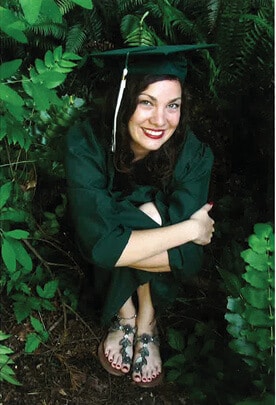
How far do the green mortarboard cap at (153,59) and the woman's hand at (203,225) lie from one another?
15.4 inches

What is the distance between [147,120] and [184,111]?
13 centimetres

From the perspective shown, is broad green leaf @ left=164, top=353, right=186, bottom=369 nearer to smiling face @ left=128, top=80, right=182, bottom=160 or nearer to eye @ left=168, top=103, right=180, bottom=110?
smiling face @ left=128, top=80, right=182, bottom=160

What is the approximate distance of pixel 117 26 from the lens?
1.88m

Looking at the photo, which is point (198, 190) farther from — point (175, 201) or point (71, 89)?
point (71, 89)

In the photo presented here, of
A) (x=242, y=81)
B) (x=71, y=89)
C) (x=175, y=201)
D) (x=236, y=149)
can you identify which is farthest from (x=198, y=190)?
(x=71, y=89)

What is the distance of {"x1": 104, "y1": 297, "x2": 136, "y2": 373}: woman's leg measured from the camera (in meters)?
2.04

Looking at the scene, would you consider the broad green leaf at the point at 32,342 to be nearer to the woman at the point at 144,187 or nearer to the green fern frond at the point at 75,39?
the woman at the point at 144,187

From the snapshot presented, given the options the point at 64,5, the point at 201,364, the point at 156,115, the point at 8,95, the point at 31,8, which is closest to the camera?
the point at 31,8

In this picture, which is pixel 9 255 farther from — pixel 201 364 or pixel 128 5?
pixel 128 5

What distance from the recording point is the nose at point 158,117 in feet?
5.51

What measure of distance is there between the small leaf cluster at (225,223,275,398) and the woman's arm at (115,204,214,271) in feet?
0.66

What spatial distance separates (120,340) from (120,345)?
2cm

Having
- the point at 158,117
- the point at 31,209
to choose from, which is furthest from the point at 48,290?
the point at 158,117

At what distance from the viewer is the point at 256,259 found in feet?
5.00
